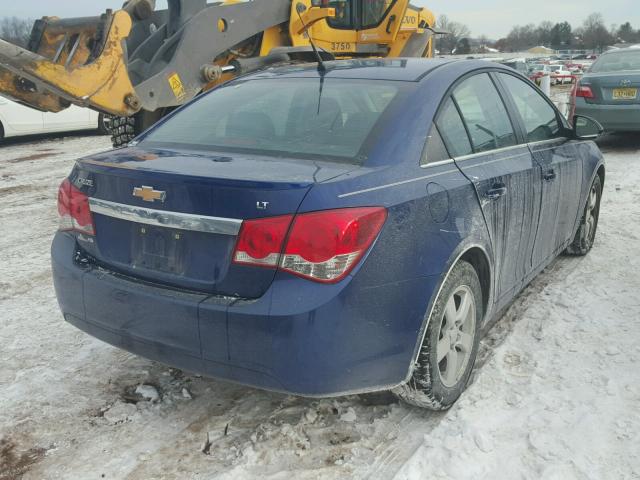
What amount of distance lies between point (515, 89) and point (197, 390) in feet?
8.50

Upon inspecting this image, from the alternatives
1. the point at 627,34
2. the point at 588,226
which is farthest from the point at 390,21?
the point at 627,34

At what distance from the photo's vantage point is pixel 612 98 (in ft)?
31.2

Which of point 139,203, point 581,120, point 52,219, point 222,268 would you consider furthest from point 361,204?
point 52,219

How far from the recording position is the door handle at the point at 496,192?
307cm

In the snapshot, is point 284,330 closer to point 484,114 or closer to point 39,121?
point 484,114

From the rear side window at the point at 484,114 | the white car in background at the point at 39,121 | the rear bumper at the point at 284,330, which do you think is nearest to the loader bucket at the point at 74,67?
the white car in background at the point at 39,121

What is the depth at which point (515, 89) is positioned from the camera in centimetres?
390

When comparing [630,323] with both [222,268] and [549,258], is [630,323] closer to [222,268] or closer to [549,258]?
[549,258]

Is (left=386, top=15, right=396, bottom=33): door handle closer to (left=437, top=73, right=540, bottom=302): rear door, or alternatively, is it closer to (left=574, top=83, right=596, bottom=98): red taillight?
(left=574, top=83, right=596, bottom=98): red taillight

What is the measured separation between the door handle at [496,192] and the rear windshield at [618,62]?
8193mm

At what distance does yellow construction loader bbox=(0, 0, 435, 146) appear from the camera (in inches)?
262

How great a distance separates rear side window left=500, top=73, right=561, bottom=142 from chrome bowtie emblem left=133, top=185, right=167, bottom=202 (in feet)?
7.54

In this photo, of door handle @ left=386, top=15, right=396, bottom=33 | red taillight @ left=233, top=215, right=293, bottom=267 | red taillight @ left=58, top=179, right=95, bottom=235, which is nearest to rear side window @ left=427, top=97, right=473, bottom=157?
red taillight @ left=233, top=215, right=293, bottom=267

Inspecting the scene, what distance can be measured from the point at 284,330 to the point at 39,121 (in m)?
11.4
